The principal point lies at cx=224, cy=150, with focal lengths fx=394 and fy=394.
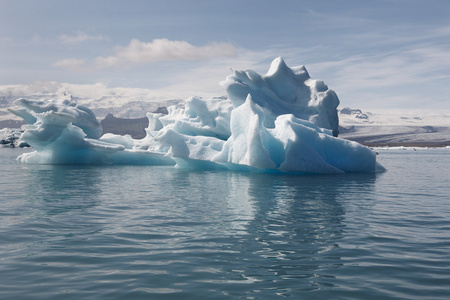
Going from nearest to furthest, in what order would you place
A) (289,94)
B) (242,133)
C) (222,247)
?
(222,247) < (242,133) < (289,94)

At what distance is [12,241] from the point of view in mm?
6355

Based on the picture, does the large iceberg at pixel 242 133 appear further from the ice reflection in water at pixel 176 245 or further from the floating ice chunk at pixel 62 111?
the ice reflection in water at pixel 176 245

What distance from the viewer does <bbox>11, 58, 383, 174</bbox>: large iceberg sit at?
61.0ft

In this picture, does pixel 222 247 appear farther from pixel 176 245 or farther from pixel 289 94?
pixel 289 94

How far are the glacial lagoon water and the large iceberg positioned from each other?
23.9 ft

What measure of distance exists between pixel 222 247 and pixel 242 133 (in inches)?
518

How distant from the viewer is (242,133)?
19.0 m

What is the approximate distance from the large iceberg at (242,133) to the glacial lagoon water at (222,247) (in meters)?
7.29

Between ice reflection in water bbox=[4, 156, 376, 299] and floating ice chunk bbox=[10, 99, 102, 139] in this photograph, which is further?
floating ice chunk bbox=[10, 99, 102, 139]

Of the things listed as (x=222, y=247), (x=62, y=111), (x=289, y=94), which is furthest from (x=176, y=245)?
(x=62, y=111)

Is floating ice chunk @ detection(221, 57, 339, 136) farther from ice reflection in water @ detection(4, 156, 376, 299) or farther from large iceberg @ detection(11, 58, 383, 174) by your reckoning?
ice reflection in water @ detection(4, 156, 376, 299)

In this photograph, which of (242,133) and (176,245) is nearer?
(176,245)

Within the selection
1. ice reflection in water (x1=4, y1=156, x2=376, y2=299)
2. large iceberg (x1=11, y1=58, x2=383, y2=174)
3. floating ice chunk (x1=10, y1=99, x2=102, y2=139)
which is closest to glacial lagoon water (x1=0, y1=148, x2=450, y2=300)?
ice reflection in water (x1=4, y1=156, x2=376, y2=299)

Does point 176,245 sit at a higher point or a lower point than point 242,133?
lower
